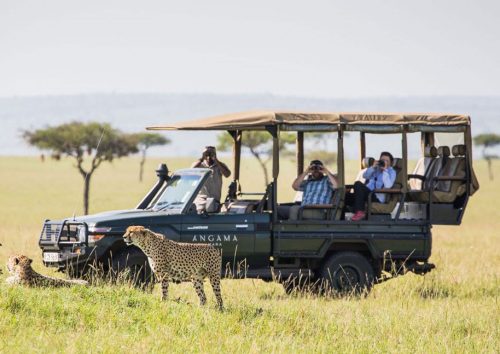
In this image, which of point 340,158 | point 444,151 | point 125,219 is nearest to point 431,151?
point 444,151

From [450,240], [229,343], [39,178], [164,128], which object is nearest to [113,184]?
[39,178]

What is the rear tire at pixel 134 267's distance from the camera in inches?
488

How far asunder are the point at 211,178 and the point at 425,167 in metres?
2.92

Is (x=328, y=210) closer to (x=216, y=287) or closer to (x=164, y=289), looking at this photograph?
(x=216, y=287)

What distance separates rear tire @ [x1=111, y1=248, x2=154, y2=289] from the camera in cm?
1239

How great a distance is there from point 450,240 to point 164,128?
13.2 meters

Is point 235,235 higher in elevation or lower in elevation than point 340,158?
lower

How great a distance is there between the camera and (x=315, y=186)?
1392cm

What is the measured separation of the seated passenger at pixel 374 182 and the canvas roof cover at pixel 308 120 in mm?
538

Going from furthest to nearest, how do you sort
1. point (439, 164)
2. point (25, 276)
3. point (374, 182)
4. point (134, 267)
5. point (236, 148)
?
point (236, 148)
point (439, 164)
point (374, 182)
point (134, 267)
point (25, 276)

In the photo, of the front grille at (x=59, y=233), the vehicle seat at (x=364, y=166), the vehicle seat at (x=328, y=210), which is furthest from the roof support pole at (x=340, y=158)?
the front grille at (x=59, y=233)

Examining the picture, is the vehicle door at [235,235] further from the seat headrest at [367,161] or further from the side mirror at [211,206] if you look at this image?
the seat headrest at [367,161]

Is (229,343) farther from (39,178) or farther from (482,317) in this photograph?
(39,178)

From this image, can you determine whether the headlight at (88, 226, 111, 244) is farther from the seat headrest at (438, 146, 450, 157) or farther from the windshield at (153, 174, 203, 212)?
the seat headrest at (438, 146, 450, 157)
